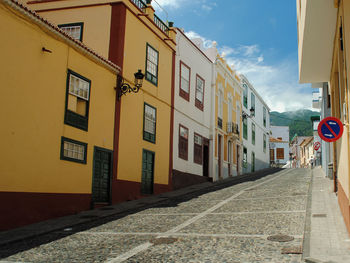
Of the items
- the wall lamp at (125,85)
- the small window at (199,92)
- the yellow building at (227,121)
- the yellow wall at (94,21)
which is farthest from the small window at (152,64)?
the yellow building at (227,121)

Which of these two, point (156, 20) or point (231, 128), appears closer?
point (156, 20)

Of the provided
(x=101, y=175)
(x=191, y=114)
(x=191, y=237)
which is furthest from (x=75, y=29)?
(x=191, y=237)

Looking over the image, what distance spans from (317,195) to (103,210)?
6.76 metres

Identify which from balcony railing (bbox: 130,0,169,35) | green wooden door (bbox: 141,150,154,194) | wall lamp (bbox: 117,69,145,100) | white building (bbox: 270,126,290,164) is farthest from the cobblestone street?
white building (bbox: 270,126,290,164)

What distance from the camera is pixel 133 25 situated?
15.9m

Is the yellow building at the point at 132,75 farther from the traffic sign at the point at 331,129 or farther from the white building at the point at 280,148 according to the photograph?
the white building at the point at 280,148

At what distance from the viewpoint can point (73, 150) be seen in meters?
12.0

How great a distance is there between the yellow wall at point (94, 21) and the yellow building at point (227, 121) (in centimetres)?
1088

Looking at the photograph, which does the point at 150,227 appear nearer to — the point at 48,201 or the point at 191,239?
the point at 191,239

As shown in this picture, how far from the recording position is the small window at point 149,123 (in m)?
16.3

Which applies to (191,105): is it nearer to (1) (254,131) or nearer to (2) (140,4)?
(2) (140,4)

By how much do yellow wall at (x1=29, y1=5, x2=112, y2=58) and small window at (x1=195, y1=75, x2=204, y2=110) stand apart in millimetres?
8053

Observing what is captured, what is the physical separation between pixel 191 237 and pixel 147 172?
862 centimetres

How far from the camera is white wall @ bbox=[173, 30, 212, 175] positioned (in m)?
19.5
